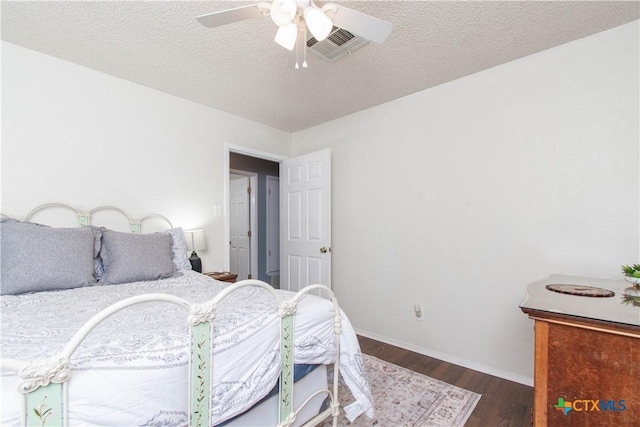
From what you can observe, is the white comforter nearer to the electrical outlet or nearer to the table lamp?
the table lamp

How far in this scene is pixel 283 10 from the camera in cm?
130

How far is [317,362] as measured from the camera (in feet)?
4.73

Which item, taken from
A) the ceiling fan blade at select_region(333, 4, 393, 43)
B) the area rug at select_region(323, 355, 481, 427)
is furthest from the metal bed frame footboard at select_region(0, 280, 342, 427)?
the ceiling fan blade at select_region(333, 4, 393, 43)

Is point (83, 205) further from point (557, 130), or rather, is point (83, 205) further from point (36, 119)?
point (557, 130)

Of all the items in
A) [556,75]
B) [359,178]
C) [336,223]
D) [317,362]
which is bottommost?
[317,362]

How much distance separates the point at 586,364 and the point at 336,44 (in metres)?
2.14

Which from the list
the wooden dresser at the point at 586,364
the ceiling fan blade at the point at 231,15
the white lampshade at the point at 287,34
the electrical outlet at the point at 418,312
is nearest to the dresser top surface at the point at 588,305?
the wooden dresser at the point at 586,364

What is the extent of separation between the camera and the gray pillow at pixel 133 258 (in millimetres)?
1946

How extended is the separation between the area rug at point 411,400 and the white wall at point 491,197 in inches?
19.2

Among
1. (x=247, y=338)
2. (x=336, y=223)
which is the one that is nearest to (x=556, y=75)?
(x=336, y=223)

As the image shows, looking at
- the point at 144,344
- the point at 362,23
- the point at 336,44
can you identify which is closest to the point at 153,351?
the point at 144,344

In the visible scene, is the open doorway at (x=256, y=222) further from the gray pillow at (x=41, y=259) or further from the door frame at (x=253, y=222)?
the gray pillow at (x=41, y=259)

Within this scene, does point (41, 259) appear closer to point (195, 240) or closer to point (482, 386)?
point (195, 240)

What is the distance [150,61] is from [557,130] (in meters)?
3.07
